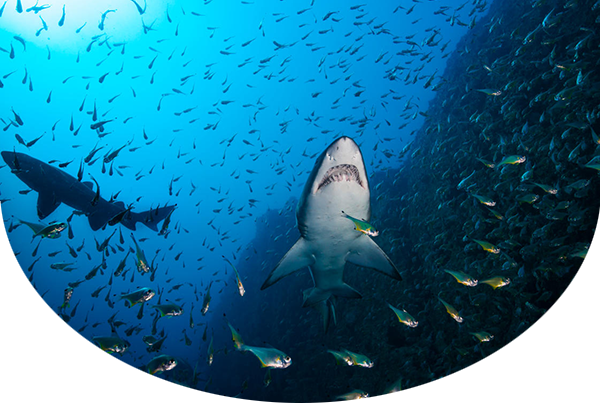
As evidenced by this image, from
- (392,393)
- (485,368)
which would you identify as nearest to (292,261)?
(392,393)

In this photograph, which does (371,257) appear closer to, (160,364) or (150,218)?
(160,364)

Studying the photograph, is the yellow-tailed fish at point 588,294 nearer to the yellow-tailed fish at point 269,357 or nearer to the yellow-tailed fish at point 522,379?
the yellow-tailed fish at point 522,379

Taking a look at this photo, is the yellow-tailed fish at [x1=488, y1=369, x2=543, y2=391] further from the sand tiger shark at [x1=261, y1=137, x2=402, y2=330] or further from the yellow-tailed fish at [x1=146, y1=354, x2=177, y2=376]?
the yellow-tailed fish at [x1=146, y1=354, x2=177, y2=376]

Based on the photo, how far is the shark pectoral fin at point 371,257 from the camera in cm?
400

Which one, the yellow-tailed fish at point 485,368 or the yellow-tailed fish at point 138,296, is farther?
the yellow-tailed fish at point 138,296

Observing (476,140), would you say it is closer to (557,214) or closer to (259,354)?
(557,214)

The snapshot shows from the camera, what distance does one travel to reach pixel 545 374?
336 cm

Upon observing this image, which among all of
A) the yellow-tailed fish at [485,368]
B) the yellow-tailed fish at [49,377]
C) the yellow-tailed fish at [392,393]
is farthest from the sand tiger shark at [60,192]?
the yellow-tailed fish at [485,368]

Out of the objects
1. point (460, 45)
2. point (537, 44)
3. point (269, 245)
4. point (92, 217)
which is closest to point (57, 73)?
point (269, 245)

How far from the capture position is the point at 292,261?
438 centimetres

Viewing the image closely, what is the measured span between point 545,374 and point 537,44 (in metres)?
11.1

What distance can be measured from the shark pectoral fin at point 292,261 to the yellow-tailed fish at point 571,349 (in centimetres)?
339

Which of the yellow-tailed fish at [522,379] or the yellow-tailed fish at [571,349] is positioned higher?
the yellow-tailed fish at [571,349]

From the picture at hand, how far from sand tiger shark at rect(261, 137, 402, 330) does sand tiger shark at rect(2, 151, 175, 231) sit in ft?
13.8
